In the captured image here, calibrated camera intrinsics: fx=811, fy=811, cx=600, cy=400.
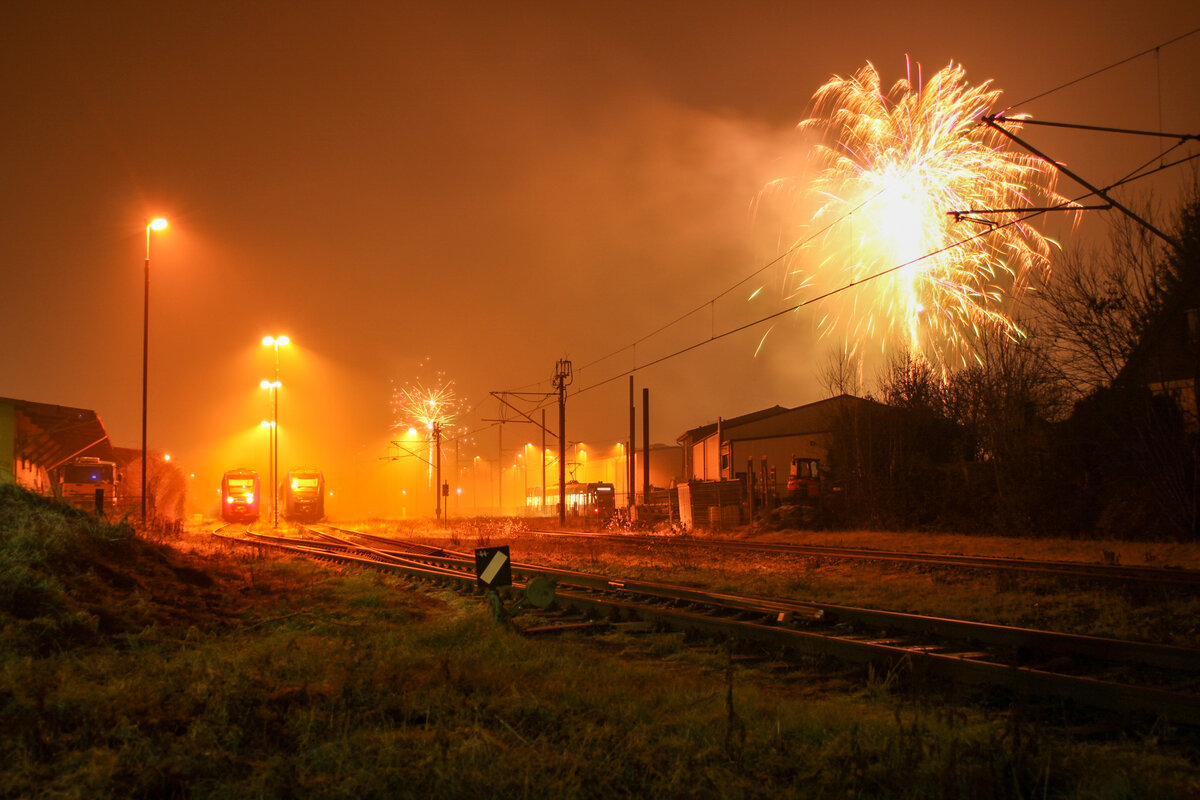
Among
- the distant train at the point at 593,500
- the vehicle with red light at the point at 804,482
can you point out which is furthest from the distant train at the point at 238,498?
the vehicle with red light at the point at 804,482

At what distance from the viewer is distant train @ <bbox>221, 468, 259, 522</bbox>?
177 feet

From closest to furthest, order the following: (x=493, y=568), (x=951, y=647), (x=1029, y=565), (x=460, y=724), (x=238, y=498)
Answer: (x=460, y=724) < (x=951, y=647) < (x=493, y=568) < (x=1029, y=565) < (x=238, y=498)

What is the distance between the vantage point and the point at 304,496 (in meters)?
57.5

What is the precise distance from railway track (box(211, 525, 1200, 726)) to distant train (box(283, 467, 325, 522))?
48513 mm

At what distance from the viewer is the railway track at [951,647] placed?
6.77 metres

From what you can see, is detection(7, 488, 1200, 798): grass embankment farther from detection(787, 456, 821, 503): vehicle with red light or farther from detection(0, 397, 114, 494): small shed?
detection(787, 456, 821, 503): vehicle with red light

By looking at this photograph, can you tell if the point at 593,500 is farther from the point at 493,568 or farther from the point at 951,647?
the point at 951,647

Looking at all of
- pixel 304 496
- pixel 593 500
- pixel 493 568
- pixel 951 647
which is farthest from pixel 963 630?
pixel 304 496

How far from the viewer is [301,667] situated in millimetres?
7438

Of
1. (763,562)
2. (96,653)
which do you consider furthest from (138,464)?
(96,653)

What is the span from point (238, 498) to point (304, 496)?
4656 millimetres

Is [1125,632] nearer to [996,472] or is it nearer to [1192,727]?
[1192,727]

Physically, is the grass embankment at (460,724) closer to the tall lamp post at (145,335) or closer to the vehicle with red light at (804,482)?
the tall lamp post at (145,335)

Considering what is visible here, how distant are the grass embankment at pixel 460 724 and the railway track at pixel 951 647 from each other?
1.58 ft
